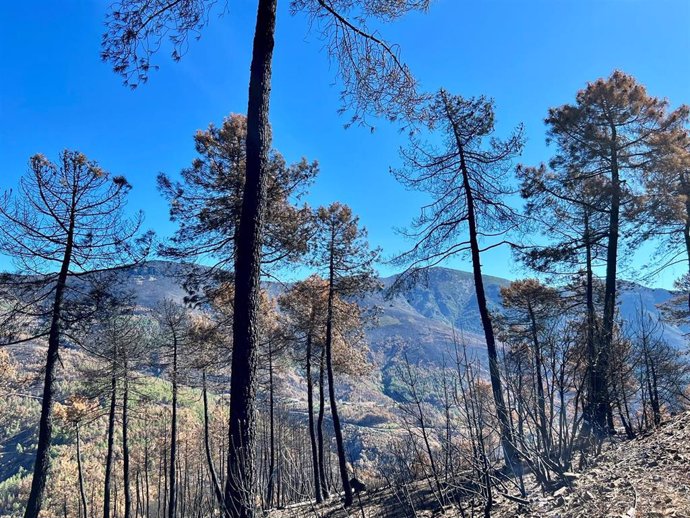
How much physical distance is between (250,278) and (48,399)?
8.59m

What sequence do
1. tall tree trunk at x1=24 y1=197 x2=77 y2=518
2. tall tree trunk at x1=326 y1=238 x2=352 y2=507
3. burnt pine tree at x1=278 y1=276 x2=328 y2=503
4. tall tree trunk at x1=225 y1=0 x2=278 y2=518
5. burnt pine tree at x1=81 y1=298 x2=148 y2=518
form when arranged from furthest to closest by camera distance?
1. burnt pine tree at x1=81 y1=298 x2=148 y2=518
2. burnt pine tree at x1=278 y1=276 x2=328 y2=503
3. tall tree trunk at x1=326 y1=238 x2=352 y2=507
4. tall tree trunk at x1=24 y1=197 x2=77 y2=518
5. tall tree trunk at x1=225 y1=0 x2=278 y2=518

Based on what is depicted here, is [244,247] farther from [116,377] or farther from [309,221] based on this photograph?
[116,377]

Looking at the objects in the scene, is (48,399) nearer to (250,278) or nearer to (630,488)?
(250,278)

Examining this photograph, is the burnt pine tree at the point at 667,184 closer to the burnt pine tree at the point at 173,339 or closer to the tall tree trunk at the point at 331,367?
the tall tree trunk at the point at 331,367

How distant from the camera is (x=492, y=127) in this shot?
10.4 m

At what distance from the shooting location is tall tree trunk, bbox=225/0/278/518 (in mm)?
4352

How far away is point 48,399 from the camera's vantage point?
10117 millimetres

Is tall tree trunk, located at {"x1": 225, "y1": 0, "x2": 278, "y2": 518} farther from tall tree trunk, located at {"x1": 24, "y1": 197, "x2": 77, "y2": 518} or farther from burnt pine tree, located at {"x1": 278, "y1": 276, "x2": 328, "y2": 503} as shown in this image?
burnt pine tree, located at {"x1": 278, "y1": 276, "x2": 328, "y2": 503}

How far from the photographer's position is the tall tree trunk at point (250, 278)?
435cm

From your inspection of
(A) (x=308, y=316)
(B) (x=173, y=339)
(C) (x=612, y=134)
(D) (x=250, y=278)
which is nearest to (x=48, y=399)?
(D) (x=250, y=278)

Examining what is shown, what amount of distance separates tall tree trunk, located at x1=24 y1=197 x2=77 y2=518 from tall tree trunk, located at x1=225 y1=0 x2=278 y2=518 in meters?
8.06

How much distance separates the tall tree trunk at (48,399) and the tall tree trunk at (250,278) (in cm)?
806

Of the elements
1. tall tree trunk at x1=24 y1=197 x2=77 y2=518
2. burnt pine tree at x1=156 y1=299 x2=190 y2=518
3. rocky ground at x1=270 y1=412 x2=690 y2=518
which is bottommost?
rocky ground at x1=270 y1=412 x2=690 y2=518

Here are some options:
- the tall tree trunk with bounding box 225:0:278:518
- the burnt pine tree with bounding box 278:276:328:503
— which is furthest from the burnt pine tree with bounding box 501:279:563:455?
the tall tree trunk with bounding box 225:0:278:518
